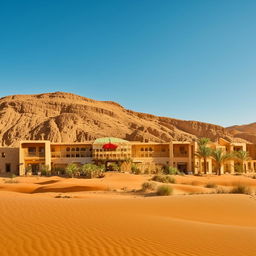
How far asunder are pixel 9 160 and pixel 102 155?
571 inches

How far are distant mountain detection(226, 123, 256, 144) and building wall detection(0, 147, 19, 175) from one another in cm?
7354

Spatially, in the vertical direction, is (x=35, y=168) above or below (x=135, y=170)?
above

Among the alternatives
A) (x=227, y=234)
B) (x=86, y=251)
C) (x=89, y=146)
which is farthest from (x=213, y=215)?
(x=89, y=146)

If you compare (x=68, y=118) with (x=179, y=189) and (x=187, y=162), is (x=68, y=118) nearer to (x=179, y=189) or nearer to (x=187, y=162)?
(x=187, y=162)

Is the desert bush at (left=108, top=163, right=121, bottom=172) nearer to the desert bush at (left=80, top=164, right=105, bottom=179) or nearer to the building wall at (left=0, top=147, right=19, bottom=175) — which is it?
the desert bush at (left=80, top=164, right=105, bottom=179)

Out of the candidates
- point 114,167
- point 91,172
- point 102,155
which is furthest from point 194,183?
point 102,155

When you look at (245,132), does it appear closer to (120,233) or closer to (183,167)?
(183,167)

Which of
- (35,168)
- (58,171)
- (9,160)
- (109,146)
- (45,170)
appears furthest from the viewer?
(9,160)

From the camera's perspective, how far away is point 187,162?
42.0 m

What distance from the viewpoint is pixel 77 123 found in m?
74.3

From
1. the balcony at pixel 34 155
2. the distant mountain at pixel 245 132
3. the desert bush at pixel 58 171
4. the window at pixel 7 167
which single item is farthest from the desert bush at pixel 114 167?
the distant mountain at pixel 245 132

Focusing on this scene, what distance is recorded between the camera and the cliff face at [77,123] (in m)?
69.6

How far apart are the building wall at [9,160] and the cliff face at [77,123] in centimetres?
2371

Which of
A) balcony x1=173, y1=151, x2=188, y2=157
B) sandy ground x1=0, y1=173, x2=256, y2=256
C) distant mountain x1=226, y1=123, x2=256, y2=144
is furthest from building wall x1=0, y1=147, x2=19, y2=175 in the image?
distant mountain x1=226, y1=123, x2=256, y2=144
